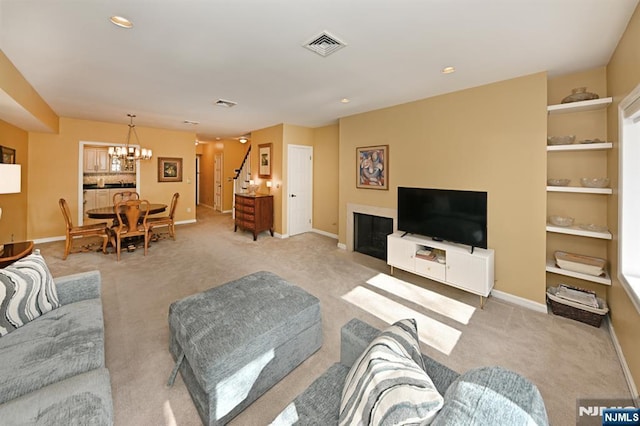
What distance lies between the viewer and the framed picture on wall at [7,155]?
12.7 ft

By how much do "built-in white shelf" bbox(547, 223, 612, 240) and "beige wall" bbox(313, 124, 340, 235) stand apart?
3.87 metres

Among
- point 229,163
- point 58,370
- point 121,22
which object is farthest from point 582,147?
point 229,163

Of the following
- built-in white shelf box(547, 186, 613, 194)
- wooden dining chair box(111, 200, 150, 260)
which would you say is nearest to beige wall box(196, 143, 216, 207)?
wooden dining chair box(111, 200, 150, 260)

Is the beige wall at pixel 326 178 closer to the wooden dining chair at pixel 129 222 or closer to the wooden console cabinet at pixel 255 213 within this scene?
the wooden console cabinet at pixel 255 213

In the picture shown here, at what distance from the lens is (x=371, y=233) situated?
489 cm

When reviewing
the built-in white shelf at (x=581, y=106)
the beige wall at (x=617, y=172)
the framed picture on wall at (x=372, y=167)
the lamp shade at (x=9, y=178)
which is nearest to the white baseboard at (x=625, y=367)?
the beige wall at (x=617, y=172)

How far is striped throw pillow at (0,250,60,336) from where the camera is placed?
1.64m

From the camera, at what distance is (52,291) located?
1.94 metres

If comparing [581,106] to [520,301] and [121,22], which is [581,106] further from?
[121,22]

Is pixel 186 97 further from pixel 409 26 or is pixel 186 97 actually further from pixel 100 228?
pixel 409 26

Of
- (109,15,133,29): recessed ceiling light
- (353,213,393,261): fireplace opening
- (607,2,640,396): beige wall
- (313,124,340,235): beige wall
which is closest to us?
(607,2,640,396): beige wall

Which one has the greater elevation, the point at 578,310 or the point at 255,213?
the point at 255,213

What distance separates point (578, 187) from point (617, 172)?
47 centimetres

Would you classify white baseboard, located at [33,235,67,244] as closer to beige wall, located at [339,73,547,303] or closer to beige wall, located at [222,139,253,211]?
beige wall, located at [222,139,253,211]
